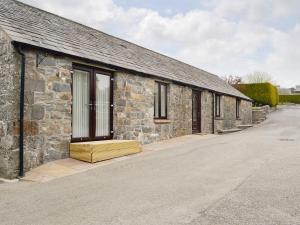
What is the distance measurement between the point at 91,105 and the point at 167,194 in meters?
5.14

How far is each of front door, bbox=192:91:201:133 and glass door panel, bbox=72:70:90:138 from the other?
8.59m

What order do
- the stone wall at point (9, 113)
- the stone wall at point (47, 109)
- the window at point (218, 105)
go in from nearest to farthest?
the stone wall at point (9, 113)
the stone wall at point (47, 109)
the window at point (218, 105)

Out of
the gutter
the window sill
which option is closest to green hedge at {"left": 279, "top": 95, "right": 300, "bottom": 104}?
the window sill

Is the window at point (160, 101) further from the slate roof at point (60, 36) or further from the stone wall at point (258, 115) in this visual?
the stone wall at point (258, 115)

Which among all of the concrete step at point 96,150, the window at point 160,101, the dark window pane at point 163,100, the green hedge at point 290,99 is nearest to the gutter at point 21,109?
the concrete step at point 96,150

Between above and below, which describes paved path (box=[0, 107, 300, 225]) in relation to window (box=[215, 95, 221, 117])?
below

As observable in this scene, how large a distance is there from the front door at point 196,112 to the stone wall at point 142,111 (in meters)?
1.63

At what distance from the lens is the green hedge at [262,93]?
111 ft

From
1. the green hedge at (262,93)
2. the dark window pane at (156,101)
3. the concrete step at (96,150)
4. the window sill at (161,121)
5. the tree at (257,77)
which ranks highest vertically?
the tree at (257,77)

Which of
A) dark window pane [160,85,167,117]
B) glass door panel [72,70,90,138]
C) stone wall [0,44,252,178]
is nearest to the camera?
stone wall [0,44,252,178]

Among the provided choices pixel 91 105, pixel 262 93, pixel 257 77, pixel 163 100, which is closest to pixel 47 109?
pixel 91 105

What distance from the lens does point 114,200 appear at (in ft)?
18.5

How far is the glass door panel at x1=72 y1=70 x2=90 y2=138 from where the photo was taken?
9719 mm

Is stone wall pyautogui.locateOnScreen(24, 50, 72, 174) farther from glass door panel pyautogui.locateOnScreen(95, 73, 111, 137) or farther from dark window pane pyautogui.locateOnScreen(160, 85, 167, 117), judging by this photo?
dark window pane pyautogui.locateOnScreen(160, 85, 167, 117)
